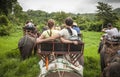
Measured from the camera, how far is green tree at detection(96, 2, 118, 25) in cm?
5844

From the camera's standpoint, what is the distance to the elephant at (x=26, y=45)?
10812 mm

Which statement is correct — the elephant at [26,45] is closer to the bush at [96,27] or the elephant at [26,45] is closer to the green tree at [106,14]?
Answer: the bush at [96,27]

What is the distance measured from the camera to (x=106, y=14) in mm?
60875

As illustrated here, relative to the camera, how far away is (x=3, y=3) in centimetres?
1892

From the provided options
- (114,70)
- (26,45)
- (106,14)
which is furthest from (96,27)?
(114,70)

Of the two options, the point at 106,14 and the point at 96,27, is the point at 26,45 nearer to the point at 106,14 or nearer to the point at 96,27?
the point at 96,27

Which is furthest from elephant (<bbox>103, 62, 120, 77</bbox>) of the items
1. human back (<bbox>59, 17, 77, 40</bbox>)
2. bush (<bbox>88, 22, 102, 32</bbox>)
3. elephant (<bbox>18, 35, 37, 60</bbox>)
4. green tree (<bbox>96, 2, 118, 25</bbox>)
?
green tree (<bbox>96, 2, 118, 25</bbox>)

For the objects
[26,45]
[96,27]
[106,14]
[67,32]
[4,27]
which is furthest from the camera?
[106,14]

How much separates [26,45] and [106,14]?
51.0 meters

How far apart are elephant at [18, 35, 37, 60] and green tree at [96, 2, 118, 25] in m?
46.8

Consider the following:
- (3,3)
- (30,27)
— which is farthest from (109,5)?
(30,27)

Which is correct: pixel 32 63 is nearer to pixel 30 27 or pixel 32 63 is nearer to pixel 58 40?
pixel 30 27

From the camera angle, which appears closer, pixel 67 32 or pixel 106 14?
pixel 67 32

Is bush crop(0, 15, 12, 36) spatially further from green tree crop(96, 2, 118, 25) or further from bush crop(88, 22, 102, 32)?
green tree crop(96, 2, 118, 25)
